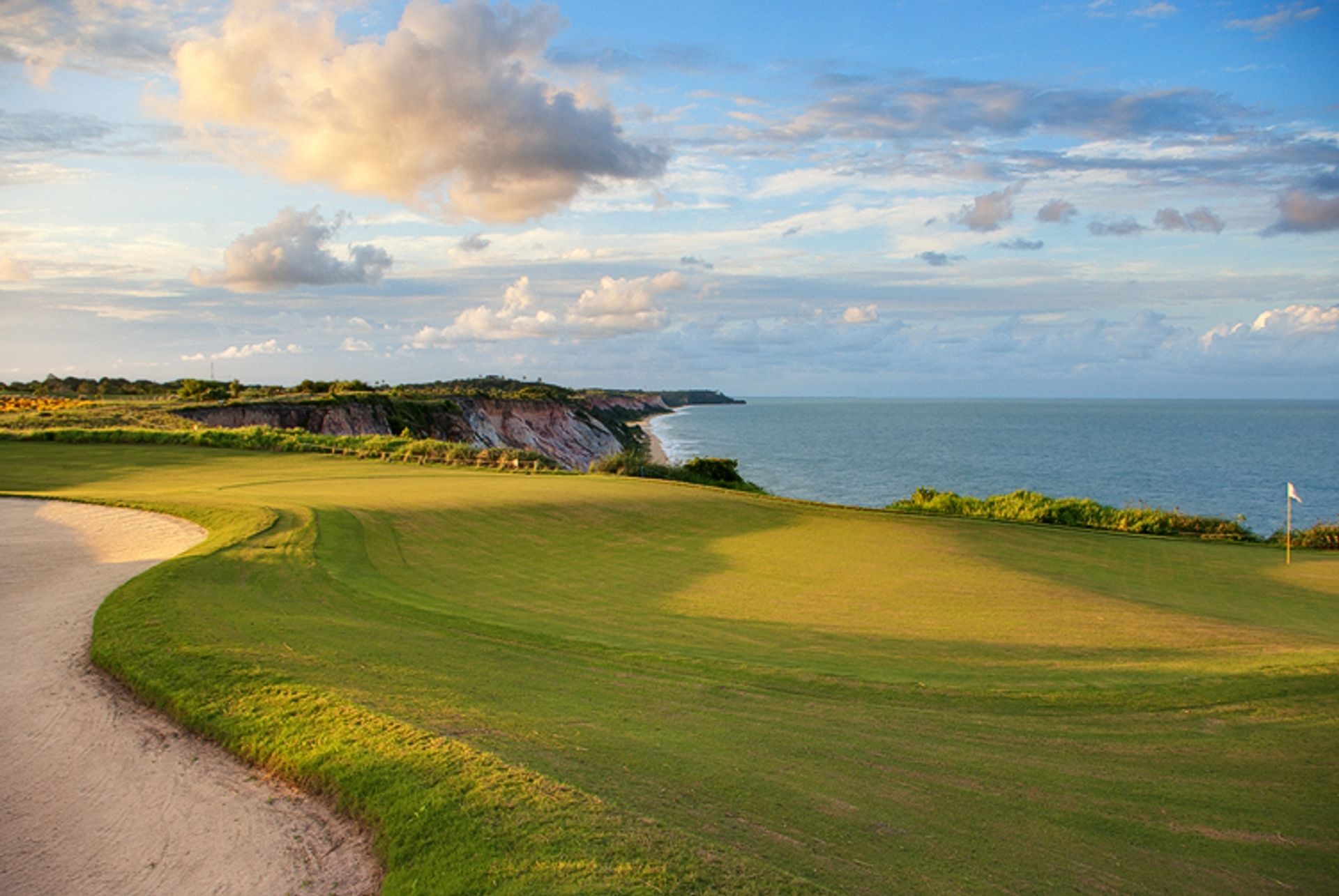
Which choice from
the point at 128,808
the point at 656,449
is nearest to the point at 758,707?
the point at 128,808

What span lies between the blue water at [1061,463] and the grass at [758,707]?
38161mm

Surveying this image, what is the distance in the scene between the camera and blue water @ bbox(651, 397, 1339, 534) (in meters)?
57.3

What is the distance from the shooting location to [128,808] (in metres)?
6.10

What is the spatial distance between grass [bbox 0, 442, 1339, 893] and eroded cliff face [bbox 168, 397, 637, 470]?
119 ft

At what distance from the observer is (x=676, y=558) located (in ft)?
57.6

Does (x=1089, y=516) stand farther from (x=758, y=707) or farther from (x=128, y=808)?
(x=128, y=808)

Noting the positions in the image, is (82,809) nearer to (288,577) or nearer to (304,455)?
(288,577)

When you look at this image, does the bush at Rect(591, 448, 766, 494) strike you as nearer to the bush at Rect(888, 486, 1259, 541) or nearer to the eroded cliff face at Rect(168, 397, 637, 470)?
the bush at Rect(888, 486, 1259, 541)

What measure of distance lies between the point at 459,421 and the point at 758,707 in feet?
230

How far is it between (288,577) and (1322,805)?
12992 millimetres

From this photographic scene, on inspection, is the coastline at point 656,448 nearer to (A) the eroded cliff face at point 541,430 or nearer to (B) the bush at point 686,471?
(A) the eroded cliff face at point 541,430

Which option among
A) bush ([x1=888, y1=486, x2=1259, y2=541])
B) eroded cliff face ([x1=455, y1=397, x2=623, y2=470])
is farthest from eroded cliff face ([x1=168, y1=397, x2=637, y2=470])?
bush ([x1=888, y1=486, x2=1259, y2=541])

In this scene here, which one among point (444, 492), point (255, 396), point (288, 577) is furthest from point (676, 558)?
point (255, 396)

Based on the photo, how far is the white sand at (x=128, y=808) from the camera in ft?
17.1
